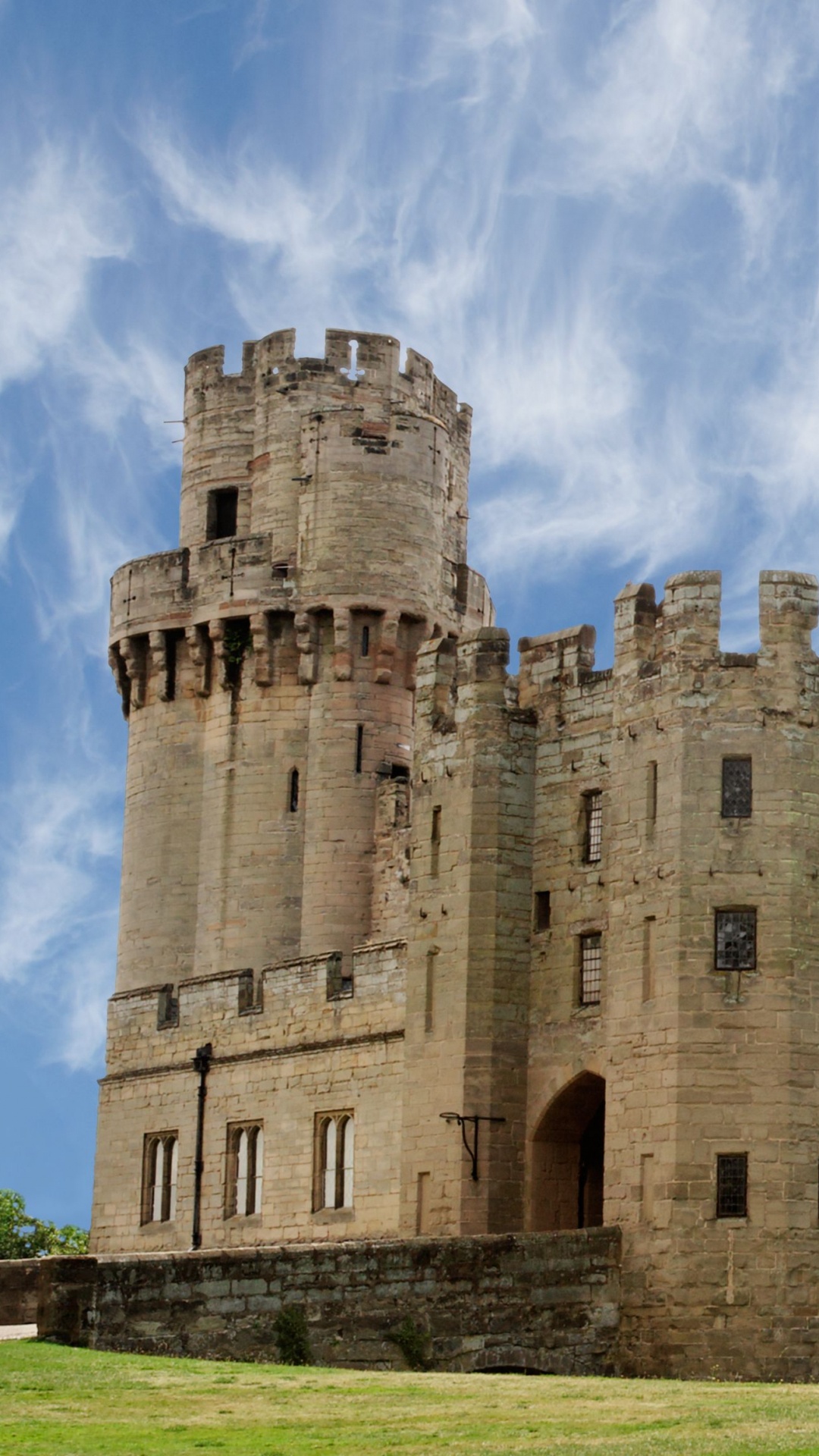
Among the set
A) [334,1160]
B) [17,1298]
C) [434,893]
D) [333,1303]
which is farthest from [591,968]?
[17,1298]

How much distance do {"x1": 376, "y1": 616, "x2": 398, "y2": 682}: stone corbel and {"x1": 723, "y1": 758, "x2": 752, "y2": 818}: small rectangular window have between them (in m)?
17.4

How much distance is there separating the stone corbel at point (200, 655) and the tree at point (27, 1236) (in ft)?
79.0

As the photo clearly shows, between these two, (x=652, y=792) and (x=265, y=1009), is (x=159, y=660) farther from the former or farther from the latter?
(x=652, y=792)

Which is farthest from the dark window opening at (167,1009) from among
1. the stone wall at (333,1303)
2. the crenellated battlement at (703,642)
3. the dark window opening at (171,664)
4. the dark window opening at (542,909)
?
the stone wall at (333,1303)

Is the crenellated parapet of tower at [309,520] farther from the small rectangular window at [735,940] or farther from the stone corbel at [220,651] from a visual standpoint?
the small rectangular window at [735,940]

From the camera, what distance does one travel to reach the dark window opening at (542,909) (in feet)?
155

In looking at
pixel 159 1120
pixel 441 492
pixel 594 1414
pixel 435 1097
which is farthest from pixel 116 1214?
pixel 594 1414

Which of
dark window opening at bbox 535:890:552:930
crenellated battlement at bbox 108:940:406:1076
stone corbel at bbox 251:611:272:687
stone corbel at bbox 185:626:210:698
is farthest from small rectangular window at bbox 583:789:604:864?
stone corbel at bbox 185:626:210:698

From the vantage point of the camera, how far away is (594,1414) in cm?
3272

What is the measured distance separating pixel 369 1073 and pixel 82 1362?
Result: 14.1m

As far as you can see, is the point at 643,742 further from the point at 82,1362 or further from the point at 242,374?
the point at 242,374

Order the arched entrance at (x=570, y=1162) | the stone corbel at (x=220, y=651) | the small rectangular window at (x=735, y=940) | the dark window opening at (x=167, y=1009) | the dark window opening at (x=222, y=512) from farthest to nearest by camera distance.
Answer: the dark window opening at (x=222, y=512)
the stone corbel at (x=220, y=651)
the dark window opening at (x=167, y=1009)
the arched entrance at (x=570, y=1162)
the small rectangular window at (x=735, y=940)

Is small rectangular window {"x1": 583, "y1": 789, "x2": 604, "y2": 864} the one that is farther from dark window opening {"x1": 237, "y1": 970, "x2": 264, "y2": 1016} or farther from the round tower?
the round tower

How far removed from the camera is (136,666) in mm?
63656
